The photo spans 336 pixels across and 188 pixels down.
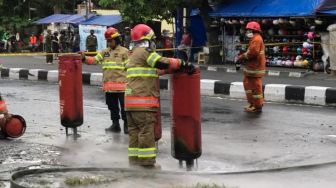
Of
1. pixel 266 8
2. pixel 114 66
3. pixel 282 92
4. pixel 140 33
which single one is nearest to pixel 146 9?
pixel 266 8

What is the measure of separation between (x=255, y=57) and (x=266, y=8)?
12264 millimetres

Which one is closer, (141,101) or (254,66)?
(141,101)

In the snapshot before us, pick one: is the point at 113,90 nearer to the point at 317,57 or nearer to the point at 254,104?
the point at 254,104

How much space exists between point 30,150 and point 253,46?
4.99m

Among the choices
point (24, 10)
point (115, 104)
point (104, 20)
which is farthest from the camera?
point (24, 10)

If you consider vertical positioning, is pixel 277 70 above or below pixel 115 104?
below

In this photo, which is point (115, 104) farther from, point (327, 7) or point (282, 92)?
point (327, 7)

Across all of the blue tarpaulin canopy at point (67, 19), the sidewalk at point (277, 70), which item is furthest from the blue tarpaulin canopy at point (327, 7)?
the blue tarpaulin canopy at point (67, 19)

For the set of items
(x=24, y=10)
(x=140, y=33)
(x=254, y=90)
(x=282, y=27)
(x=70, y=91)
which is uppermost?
(x=24, y=10)

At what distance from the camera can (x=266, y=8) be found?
77.8 ft

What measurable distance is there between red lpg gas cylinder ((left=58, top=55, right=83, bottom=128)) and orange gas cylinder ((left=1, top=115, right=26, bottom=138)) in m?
0.63

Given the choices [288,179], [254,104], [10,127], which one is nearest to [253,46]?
[254,104]

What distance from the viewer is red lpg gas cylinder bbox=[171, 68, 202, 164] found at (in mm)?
6910

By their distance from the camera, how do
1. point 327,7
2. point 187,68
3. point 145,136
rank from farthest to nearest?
1. point 327,7
2. point 145,136
3. point 187,68
